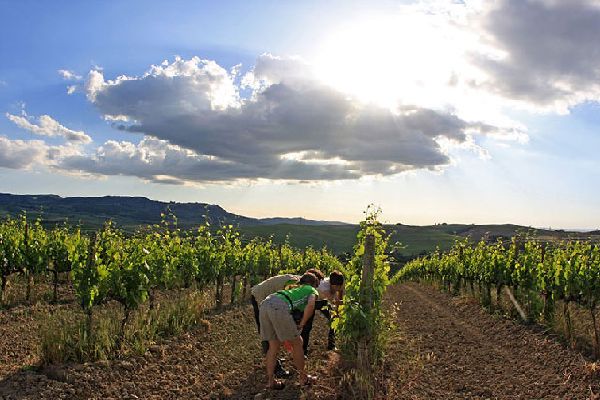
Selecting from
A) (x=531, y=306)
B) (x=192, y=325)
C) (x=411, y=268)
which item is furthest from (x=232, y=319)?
(x=411, y=268)

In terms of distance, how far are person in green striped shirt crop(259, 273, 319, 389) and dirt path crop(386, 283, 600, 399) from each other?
1.38 meters

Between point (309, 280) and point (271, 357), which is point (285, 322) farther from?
point (309, 280)

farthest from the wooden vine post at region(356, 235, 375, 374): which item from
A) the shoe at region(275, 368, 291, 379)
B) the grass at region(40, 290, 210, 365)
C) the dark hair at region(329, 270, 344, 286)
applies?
the grass at region(40, 290, 210, 365)

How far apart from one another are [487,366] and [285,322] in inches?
171

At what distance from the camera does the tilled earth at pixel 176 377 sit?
6.30 meters

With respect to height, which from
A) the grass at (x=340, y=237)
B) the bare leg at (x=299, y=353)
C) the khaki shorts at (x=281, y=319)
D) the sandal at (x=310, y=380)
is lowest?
the grass at (x=340, y=237)

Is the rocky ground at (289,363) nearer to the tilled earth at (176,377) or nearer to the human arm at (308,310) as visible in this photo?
the tilled earth at (176,377)

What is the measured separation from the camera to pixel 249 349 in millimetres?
9344

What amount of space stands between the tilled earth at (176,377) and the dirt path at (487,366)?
1.45m

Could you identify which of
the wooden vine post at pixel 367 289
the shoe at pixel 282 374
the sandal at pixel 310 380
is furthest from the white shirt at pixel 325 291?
the sandal at pixel 310 380

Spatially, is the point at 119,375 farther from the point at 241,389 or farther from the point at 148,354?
the point at 241,389

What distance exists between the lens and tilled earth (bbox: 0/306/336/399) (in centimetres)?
630

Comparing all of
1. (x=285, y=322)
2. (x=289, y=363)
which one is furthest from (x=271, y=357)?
(x=289, y=363)

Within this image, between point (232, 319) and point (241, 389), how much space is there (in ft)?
17.3
